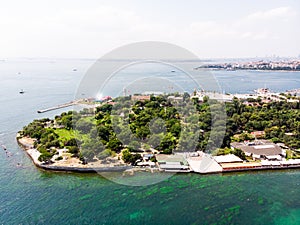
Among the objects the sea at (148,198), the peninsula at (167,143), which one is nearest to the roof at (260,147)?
the peninsula at (167,143)

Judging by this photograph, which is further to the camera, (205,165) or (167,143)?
(167,143)

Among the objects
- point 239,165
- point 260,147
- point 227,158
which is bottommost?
point 239,165

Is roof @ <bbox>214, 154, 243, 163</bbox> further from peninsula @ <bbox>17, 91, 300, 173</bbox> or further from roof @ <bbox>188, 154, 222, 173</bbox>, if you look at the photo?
roof @ <bbox>188, 154, 222, 173</bbox>

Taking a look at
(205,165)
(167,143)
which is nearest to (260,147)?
(205,165)

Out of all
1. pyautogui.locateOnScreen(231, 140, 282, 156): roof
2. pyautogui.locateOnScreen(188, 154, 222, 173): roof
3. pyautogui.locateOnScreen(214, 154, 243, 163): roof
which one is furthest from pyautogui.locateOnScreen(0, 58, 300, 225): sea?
pyautogui.locateOnScreen(231, 140, 282, 156): roof

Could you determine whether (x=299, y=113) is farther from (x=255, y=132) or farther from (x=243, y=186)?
(x=243, y=186)

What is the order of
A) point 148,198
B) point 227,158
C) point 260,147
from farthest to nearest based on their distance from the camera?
point 260,147 → point 227,158 → point 148,198

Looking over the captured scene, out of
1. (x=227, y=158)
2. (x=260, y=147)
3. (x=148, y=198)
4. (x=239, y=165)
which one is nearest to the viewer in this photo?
(x=148, y=198)

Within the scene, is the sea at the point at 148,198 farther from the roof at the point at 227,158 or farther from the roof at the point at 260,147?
the roof at the point at 260,147

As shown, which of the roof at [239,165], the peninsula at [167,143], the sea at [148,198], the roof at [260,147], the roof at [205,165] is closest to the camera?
the sea at [148,198]

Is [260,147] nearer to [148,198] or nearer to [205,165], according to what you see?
[205,165]
